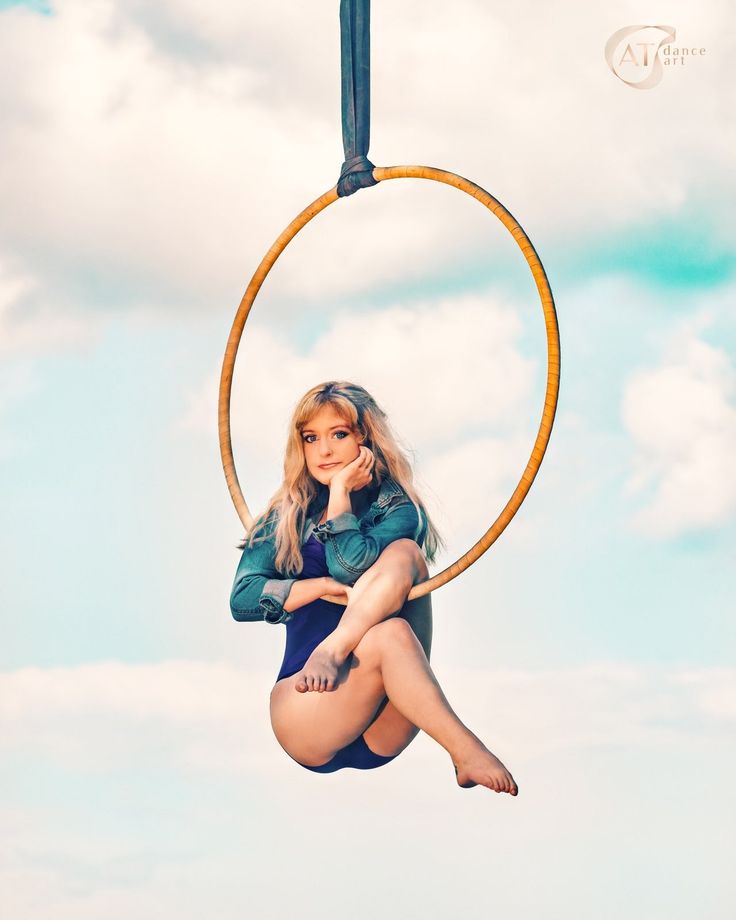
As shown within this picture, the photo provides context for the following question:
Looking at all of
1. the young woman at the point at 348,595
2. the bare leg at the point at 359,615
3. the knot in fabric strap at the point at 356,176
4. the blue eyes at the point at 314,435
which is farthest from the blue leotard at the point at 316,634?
the knot in fabric strap at the point at 356,176

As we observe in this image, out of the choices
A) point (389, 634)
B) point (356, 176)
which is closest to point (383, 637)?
point (389, 634)

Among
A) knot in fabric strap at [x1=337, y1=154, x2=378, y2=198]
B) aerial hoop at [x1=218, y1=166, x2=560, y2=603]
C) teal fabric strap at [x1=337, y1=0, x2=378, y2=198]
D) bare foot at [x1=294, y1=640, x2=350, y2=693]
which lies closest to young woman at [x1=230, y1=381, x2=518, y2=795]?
bare foot at [x1=294, y1=640, x2=350, y2=693]

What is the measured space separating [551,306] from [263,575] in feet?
4.35

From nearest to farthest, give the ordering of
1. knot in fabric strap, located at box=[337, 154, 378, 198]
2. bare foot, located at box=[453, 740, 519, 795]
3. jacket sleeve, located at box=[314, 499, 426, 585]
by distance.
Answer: bare foot, located at box=[453, 740, 519, 795] < jacket sleeve, located at box=[314, 499, 426, 585] < knot in fabric strap, located at box=[337, 154, 378, 198]

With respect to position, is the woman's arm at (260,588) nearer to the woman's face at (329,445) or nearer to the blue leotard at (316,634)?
the blue leotard at (316,634)

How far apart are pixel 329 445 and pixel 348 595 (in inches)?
21.8

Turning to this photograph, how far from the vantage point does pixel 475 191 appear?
5.56 meters

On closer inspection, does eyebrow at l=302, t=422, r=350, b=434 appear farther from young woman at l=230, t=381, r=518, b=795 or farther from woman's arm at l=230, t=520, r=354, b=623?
woman's arm at l=230, t=520, r=354, b=623

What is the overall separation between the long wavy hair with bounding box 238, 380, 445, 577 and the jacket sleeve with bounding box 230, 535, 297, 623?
0.12ft

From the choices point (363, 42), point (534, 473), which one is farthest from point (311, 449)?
point (363, 42)

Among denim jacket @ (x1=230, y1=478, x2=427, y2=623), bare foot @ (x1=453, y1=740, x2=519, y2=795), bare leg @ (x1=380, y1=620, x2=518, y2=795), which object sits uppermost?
denim jacket @ (x1=230, y1=478, x2=427, y2=623)

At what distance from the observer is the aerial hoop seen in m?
5.37

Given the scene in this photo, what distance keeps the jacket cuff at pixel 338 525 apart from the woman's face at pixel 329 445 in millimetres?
214

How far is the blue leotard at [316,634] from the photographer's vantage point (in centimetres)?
561
